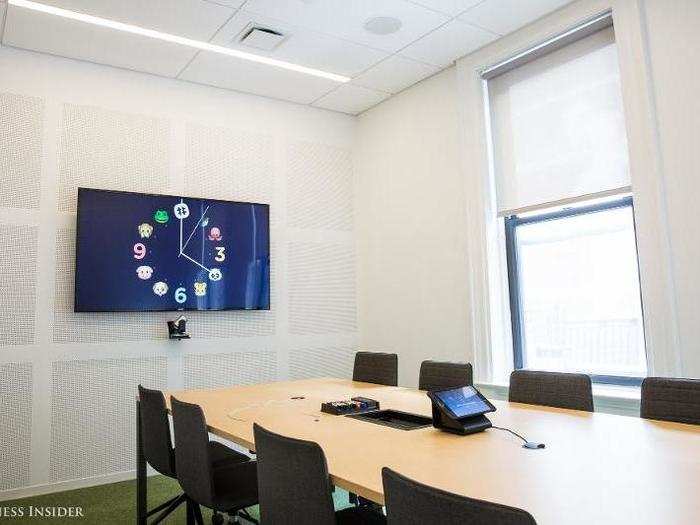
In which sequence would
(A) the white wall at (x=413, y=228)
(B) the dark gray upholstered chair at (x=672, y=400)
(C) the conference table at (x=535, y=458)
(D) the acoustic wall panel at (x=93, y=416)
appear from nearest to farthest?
(C) the conference table at (x=535, y=458) → (B) the dark gray upholstered chair at (x=672, y=400) → (D) the acoustic wall panel at (x=93, y=416) → (A) the white wall at (x=413, y=228)

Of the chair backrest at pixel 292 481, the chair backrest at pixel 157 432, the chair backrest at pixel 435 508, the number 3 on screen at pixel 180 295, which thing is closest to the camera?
the chair backrest at pixel 435 508

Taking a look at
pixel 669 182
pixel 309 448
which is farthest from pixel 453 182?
pixel 309 448

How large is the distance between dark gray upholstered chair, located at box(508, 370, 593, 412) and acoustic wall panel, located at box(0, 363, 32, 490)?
378cm

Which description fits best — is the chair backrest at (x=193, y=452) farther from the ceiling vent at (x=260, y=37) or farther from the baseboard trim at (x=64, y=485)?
the ceiling vent at (x=260, y=37)

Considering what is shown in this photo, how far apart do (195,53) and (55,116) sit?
1340 mm

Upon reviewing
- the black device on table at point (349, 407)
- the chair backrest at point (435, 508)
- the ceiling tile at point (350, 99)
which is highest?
the ceiling tile at point (350, 99)

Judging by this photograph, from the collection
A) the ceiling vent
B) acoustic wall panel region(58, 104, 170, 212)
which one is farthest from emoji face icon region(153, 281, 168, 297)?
the ceiling vent

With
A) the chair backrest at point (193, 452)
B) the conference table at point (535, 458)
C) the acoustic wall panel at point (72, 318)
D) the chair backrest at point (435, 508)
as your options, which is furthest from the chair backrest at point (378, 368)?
the chair backrest at point (435, 508)

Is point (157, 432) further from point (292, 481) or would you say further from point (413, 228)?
point (413, 228)

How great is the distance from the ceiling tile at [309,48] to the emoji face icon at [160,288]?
7.19ft

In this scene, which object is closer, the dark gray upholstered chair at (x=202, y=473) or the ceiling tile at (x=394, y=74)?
the dark gray upholstered chair at (x=202, y=473)

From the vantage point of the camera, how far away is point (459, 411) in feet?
7.87

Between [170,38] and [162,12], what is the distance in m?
0.41

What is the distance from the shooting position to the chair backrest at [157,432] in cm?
305
